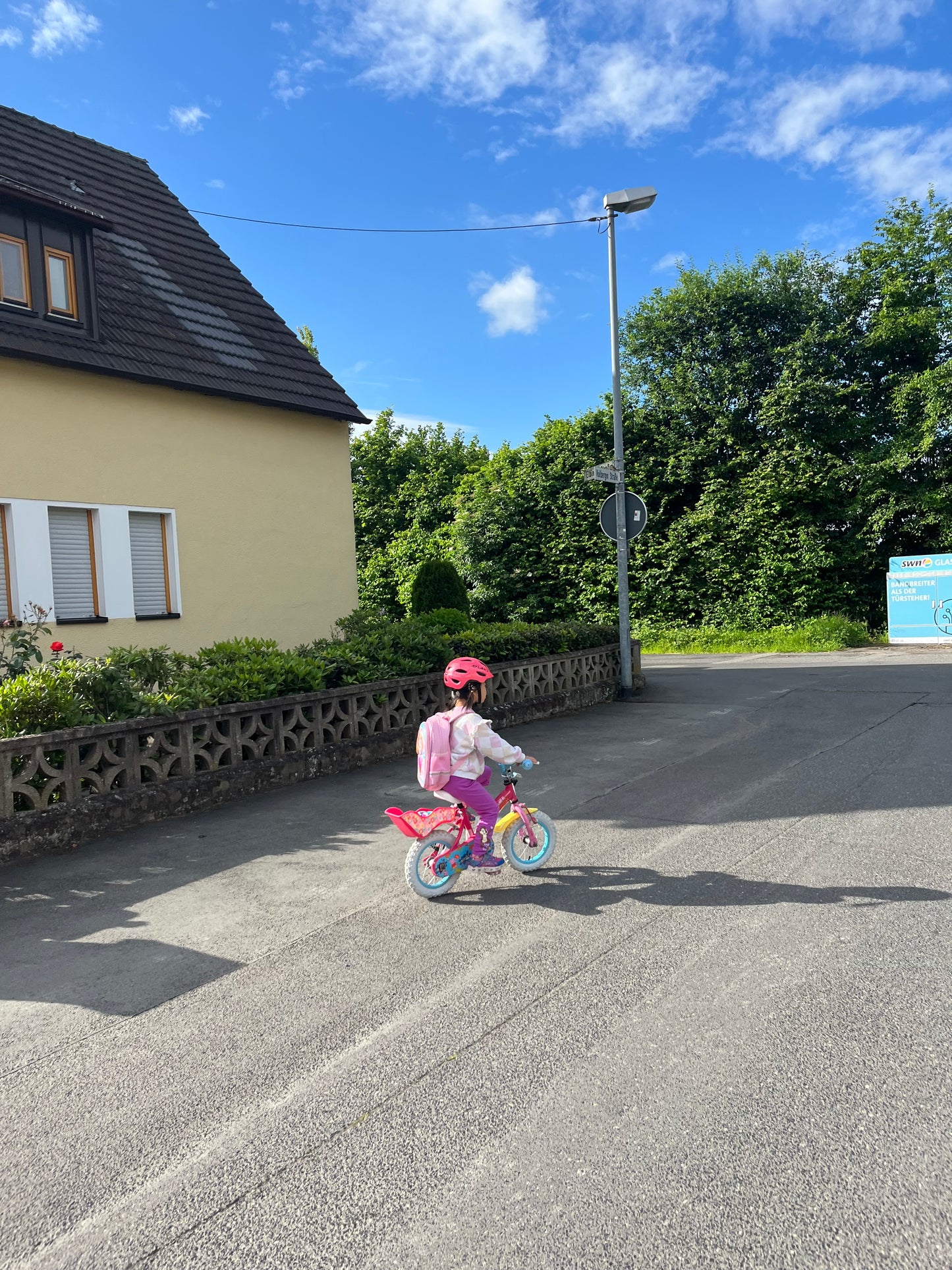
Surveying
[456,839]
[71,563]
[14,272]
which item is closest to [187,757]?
[456,839]

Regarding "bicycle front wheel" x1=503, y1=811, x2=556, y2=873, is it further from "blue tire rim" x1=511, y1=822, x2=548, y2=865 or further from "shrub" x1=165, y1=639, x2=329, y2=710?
"shrub" x1=165, y1=639, x2=329, y2=710

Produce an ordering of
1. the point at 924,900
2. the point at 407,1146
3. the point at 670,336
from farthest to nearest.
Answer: the point at 670,336 → the point at 924,900 → the point at 407,1146

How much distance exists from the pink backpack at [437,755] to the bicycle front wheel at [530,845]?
564 mm

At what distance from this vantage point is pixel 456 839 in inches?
213

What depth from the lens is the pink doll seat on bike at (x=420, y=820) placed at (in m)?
5.27

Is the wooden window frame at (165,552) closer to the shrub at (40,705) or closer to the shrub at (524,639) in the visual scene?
the shrub at (524,639)

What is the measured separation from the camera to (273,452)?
1437 cm

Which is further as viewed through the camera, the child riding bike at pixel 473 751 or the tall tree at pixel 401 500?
the tall tree at pixel 401 500

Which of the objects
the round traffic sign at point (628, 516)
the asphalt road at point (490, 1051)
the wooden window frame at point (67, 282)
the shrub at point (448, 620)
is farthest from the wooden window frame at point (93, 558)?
the round traffic sign at point (628, 516)

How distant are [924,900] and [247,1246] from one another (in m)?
3.91

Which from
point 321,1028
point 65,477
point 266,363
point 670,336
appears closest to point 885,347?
point 670,336

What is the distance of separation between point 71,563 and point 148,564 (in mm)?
1098

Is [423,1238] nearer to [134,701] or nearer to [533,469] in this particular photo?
[134,701]

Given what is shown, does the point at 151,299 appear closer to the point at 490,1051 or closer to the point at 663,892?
the point at 663,892
